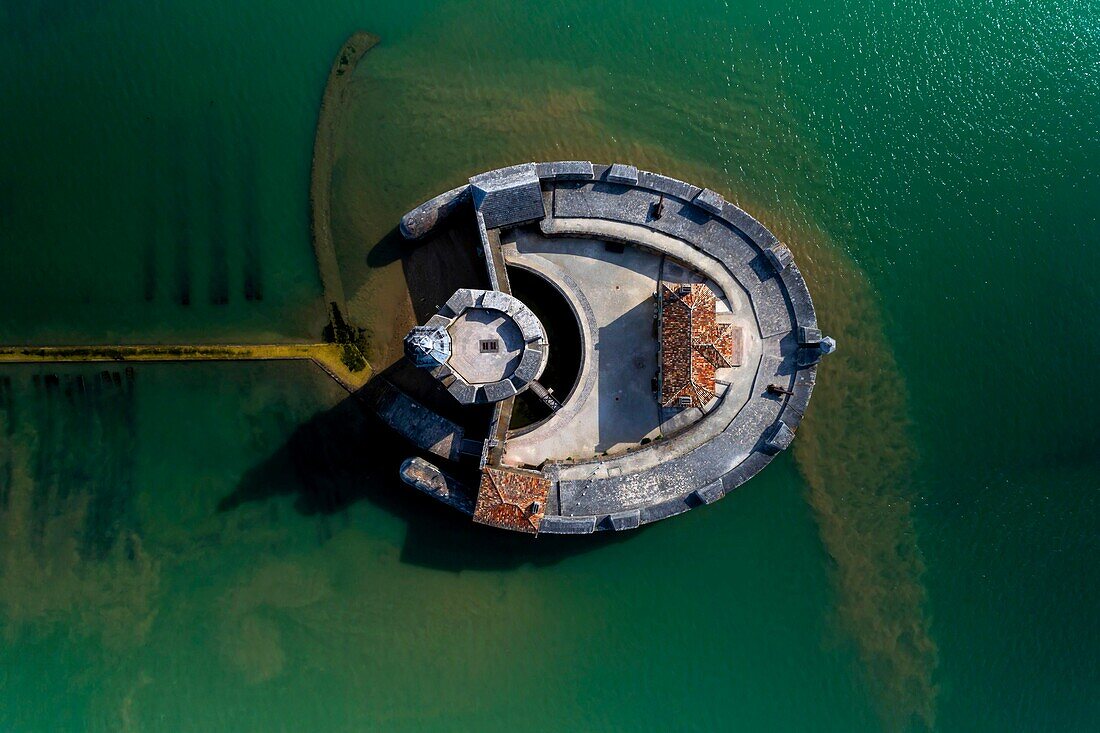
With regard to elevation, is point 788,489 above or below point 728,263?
below

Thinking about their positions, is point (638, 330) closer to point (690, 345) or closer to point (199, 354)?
point (690, 345)

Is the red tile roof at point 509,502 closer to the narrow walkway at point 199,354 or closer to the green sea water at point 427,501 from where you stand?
the green sea water at point 427,501

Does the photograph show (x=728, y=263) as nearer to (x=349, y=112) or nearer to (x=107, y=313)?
(x=349, y=112)

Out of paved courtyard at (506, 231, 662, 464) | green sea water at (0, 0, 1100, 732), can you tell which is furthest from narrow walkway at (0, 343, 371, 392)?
paved courtyard at (506, 231, 662, 464)

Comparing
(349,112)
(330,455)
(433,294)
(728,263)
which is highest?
(349,112)

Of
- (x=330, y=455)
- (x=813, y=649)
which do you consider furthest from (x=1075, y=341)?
(x=330, y=455)

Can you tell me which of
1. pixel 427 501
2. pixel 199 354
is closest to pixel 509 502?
pixel 427 501
